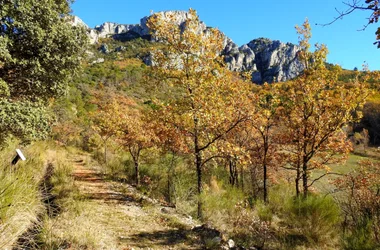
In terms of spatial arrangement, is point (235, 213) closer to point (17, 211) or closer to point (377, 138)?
point (17, 211)

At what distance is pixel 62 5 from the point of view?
977 centimetres

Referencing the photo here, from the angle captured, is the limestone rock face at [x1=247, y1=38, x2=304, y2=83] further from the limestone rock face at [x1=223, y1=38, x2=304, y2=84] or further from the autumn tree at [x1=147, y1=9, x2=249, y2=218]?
the autumn tree at [x1=147, y1=9, x2=249, y2=218]

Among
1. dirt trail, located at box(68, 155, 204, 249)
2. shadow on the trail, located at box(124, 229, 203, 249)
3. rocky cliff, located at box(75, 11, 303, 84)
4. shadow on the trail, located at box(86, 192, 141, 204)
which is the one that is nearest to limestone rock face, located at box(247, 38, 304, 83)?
rocky cliff, located at box(75, 11, 303, 84)

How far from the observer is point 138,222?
820 centimetres

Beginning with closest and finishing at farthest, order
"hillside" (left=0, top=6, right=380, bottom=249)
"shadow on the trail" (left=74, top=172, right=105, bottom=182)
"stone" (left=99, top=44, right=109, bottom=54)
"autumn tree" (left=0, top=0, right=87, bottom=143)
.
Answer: "hillside" (left=0, top=6, right=380, bottom=249) → "autumn tree" (left=0, top=0, right=87, bottom=143) → "shadow on the trail" (left=74, top=172, right=105, bottom=182) → "stone" (left=99, top=44, right=109, bottom=54)

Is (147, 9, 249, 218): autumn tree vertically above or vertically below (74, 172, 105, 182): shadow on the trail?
above

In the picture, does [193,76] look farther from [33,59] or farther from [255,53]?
[255,53]

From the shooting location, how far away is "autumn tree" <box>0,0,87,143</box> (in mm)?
7758

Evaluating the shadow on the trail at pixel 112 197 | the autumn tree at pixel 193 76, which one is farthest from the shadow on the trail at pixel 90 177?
the autumn tree at pixel 193 76

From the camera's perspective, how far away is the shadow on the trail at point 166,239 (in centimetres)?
659

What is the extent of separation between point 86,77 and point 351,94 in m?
63.6

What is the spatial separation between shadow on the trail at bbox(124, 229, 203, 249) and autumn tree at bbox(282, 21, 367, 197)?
224 inches

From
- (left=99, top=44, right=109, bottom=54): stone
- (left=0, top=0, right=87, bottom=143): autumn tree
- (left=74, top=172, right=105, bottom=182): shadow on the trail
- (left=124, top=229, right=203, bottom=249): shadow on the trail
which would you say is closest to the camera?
(left=124, top=229, right=203, bottom=249): shadow on the trail

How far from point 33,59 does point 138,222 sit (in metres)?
6.38
